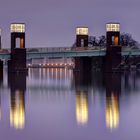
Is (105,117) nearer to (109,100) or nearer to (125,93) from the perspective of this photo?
(109,100)

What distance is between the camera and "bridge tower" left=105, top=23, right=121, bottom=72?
92.1 m

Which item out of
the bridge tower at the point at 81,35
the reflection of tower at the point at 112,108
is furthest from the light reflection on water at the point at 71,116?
the bridge tower at the point at 81,35

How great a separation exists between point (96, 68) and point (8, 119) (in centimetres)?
9124

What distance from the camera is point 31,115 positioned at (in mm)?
31938

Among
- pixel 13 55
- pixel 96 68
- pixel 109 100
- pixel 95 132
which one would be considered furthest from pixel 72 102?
pixel 96 68

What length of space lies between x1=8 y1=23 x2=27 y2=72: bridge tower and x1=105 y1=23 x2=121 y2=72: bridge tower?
443 inches

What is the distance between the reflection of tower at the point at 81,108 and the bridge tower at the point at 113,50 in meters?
45.5

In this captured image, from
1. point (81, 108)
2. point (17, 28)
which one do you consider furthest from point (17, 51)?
point (81, 108)

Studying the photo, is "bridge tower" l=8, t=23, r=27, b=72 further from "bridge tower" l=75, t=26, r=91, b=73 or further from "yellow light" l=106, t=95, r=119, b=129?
"yellow light" l=106, t=95, r=119, b=129

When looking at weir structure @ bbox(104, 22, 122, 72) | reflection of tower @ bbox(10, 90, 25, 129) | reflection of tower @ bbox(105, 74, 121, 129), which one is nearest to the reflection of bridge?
weir structure @ bbox(104, 22, 122, 72)

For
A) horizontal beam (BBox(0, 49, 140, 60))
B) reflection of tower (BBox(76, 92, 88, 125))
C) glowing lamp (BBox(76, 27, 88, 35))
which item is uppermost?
glowing lamp (BBox(76, 27, 88, 35))

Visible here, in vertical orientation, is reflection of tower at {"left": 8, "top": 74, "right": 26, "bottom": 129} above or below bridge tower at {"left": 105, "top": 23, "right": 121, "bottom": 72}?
below

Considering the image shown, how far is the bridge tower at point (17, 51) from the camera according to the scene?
9112 centimetres

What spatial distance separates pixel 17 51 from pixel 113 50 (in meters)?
12.9
